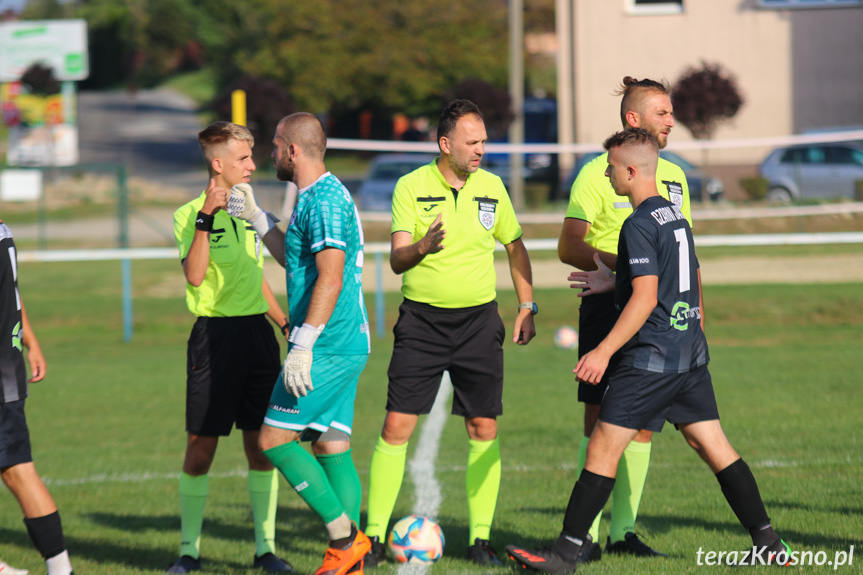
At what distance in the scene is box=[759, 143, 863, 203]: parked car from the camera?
17.8 metres

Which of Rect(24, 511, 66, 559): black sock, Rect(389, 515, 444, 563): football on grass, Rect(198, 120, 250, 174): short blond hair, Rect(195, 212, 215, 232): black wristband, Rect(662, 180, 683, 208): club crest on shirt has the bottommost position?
Rect(389, 515, 444, 563): football on grass

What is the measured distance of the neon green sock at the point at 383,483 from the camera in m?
5.05

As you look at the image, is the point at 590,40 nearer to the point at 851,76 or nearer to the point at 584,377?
the point at 851,76

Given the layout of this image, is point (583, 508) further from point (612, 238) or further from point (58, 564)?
point (58, 564)

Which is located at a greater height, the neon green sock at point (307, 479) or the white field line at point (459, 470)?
the neon green sock at point (307, 479)

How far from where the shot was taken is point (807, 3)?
2744cm

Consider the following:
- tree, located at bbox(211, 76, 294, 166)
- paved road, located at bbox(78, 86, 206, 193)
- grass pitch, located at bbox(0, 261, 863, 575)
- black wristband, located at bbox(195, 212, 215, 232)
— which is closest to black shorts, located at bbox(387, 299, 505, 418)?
grass pitch, located at bbox(0, 261, 863, 575)

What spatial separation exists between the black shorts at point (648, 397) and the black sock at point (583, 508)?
285 millimetres

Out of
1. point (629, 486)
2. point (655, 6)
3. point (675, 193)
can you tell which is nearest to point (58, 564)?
point (629, 486)

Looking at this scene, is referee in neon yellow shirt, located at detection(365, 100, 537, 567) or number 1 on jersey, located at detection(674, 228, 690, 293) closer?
number 1 on jersey, located at detection(674, 228, 690, 293)

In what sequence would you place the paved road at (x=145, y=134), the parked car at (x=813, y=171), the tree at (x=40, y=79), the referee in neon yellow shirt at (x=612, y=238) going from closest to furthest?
the referee in neon yellow shirt at (x=612, y=238) → the parked car at (x=813, y=171) → the tree at (x=40, y=79) → the paved road at (x=145, y=134)

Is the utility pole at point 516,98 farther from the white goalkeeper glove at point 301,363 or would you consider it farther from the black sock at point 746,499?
the white goalkeeper glove at point 301,363

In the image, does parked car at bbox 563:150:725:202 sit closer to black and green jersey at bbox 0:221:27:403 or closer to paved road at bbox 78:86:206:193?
black and green jersey at bbox 0:221:27:403

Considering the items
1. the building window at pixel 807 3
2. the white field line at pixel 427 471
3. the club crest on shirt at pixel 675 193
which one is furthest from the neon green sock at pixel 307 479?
the building window at pixel 807 3
